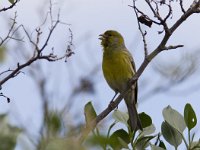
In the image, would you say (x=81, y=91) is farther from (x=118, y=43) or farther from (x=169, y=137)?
(x=118, y=43)

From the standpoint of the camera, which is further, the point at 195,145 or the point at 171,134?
the point at 171,134

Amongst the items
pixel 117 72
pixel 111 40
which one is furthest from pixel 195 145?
pixel 111 40

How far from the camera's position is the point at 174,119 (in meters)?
3.16

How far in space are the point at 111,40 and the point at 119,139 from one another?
160 inches

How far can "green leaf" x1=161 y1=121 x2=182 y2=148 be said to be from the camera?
3.14 m

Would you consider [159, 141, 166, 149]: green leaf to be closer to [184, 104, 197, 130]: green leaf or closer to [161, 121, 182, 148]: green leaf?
[161, 121, 182, 148]: green leaf

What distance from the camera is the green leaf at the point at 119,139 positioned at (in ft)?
9.68

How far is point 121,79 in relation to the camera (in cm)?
632

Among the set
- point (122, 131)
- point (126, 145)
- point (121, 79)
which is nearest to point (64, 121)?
point (126, 145)

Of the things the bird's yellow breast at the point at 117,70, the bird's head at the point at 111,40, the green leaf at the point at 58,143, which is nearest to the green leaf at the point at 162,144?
the green leaf at the point at 58,143

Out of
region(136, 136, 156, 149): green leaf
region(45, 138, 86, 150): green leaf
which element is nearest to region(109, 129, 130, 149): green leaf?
region(136, 136, 156, 149): green leaf

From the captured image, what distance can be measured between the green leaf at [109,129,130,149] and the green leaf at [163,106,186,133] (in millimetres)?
285

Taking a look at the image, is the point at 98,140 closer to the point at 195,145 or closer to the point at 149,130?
the point at 195,145

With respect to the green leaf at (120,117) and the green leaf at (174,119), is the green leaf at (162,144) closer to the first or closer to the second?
the green leaf at (174,119)
